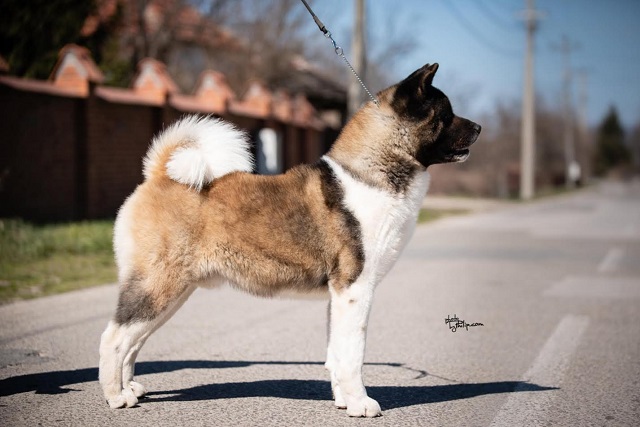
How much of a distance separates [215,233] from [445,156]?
4.47 ft

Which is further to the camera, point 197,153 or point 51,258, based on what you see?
point 51,258

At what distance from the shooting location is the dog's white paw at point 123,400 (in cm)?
448

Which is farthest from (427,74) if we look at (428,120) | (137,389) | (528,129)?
(528,129)

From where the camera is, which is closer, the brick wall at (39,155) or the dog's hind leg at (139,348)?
the dog's hind leg at (139,348)

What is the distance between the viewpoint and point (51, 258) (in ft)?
37.4

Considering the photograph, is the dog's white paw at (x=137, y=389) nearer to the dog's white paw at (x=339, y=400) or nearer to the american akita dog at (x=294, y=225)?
the american akita dog at (x=294, y=225)

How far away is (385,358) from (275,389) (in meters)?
1.23

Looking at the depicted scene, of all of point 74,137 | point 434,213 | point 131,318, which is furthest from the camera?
point 434,213

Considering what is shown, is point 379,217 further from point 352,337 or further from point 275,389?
point 275,389

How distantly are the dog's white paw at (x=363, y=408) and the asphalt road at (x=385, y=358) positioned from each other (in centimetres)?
6

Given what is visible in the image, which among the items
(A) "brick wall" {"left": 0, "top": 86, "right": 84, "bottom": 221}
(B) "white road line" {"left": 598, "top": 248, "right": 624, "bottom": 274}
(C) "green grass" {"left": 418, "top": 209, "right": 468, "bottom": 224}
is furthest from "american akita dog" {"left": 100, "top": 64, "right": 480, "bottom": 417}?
(C) "green grass" {"left": 418, "top": 209, "right": 468, "bottom": 224}

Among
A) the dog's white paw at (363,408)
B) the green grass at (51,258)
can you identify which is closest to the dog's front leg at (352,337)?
the dog's white paw at (363,408)

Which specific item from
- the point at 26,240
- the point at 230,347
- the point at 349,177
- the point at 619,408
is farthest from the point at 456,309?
the point at 26,240

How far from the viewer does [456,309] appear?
8219 millimetres
